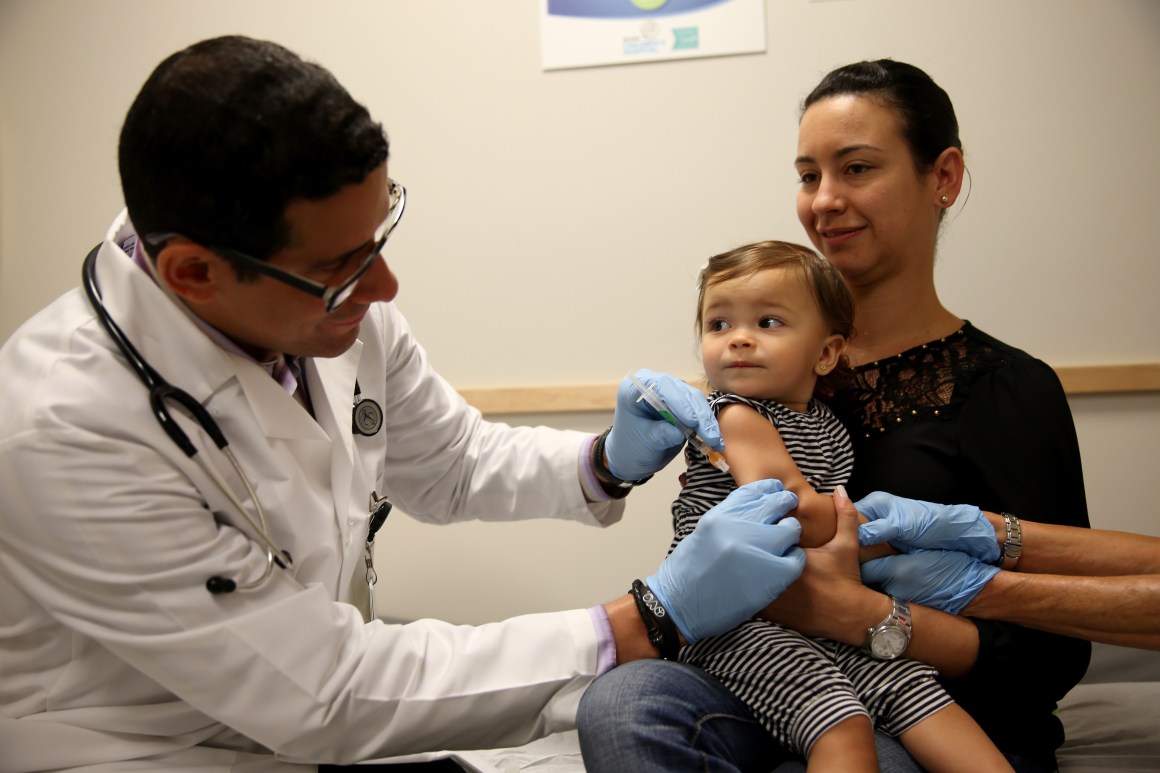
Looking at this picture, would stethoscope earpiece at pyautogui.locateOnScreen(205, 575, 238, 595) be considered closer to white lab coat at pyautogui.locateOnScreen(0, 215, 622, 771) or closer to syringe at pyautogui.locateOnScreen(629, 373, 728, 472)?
white lab coat at pyautogui.locateOnScreen(0, 215, 622, 771)

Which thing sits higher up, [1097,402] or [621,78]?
[621,78]

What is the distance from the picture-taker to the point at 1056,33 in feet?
7.50

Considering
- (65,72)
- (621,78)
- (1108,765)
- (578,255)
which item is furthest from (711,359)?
(65,72)

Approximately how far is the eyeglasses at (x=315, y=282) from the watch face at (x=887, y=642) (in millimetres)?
884

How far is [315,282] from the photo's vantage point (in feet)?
3.91

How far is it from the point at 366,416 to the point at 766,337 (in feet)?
2.25

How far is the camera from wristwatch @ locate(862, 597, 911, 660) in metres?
1.28

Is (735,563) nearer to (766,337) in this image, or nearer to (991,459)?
(766,337)

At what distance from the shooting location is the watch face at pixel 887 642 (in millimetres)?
1280

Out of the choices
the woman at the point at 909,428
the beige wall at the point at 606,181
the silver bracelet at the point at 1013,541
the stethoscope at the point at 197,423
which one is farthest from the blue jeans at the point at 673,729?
the beige wall at the point at 606,181

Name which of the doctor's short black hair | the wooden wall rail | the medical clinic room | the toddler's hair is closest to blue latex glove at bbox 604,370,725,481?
the medical clinic room

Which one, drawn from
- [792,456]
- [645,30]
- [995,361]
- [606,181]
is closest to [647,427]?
[792,456]

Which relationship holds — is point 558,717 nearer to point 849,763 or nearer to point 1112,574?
point 849,763

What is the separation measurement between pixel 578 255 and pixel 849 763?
1690mm
